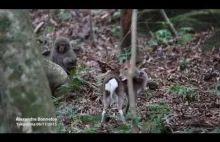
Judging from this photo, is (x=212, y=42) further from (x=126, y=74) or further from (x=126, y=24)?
(x=126, y=74)

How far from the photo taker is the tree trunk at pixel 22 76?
18.1 feet

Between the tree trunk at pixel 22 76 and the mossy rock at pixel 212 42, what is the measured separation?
703 centimetres

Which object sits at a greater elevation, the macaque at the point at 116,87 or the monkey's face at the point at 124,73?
the monkey's face at the point at 124,73

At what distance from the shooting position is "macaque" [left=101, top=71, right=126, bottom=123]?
24.1ft

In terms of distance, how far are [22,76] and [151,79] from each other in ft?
16.0

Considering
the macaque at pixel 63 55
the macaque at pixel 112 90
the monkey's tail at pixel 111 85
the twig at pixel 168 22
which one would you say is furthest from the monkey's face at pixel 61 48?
the twig at pixel 168 22

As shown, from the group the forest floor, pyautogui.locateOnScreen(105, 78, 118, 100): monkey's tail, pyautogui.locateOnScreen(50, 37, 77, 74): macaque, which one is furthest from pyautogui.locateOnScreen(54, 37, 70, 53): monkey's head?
pyautogui.locateOnScreen(105, 78, 118, 100): monkey's tail

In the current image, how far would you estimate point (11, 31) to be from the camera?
573 cm

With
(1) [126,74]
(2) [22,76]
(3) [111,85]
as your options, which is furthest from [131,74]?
(1) [126,74]

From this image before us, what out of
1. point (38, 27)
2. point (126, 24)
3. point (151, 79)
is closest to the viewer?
point (151, 79)

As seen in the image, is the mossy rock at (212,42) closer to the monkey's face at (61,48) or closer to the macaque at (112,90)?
the monkey's face at (61,48)

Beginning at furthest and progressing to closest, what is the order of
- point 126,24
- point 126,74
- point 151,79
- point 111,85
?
1. point 126,24
2. point 151,79
3. point 126,74
4. point 111,85

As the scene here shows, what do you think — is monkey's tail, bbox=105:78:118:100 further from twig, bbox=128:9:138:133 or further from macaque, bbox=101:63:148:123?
twig, bbox=128:9:138:133

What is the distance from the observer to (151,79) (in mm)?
10062
